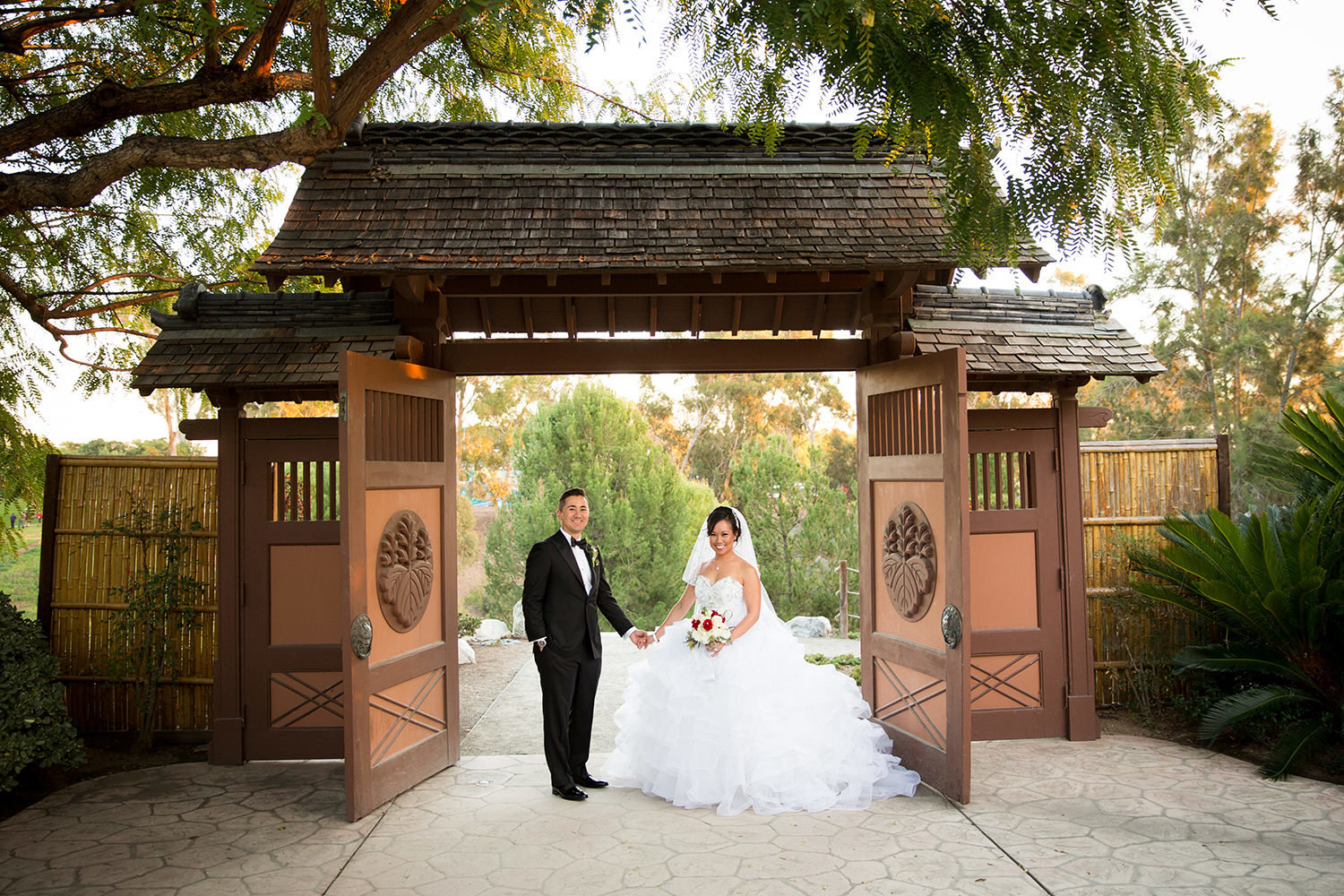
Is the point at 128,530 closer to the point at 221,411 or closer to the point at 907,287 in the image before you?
the point at 221,411

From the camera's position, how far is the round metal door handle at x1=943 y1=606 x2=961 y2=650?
17.4ft

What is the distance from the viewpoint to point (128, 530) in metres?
6.96

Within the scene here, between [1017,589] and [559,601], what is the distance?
3.42m

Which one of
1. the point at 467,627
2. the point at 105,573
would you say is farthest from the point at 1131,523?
the point at 467,627

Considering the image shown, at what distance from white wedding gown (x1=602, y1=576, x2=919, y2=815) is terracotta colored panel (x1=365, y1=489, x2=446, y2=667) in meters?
1.41

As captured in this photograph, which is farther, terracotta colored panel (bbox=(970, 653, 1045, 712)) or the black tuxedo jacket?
terracotta colored panel (bbox=(970, 653, 1045, 712))

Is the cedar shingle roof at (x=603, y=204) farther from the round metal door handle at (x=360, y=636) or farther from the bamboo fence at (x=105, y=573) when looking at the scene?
the bamboo fence at (x=105, y=573)

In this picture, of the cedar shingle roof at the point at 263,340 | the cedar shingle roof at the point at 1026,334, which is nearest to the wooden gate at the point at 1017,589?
the cedar shingle roof at the point at 1026,334

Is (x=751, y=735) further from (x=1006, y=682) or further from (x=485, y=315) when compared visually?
(x=485, y=315)

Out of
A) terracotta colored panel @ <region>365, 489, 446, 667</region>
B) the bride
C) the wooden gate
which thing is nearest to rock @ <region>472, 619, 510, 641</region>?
terracotta colored panel @ <region>365, 489, 446, 667</region>

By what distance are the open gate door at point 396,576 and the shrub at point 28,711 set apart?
2.12 m

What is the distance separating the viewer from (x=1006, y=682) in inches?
265

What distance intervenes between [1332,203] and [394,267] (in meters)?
18.2

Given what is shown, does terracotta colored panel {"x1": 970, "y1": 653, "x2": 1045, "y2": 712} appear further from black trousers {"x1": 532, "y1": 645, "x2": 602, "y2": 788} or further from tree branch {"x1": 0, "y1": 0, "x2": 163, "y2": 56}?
tree branch {"x1": 0, "y1": 0, "x2": 163, "y2": 56}
